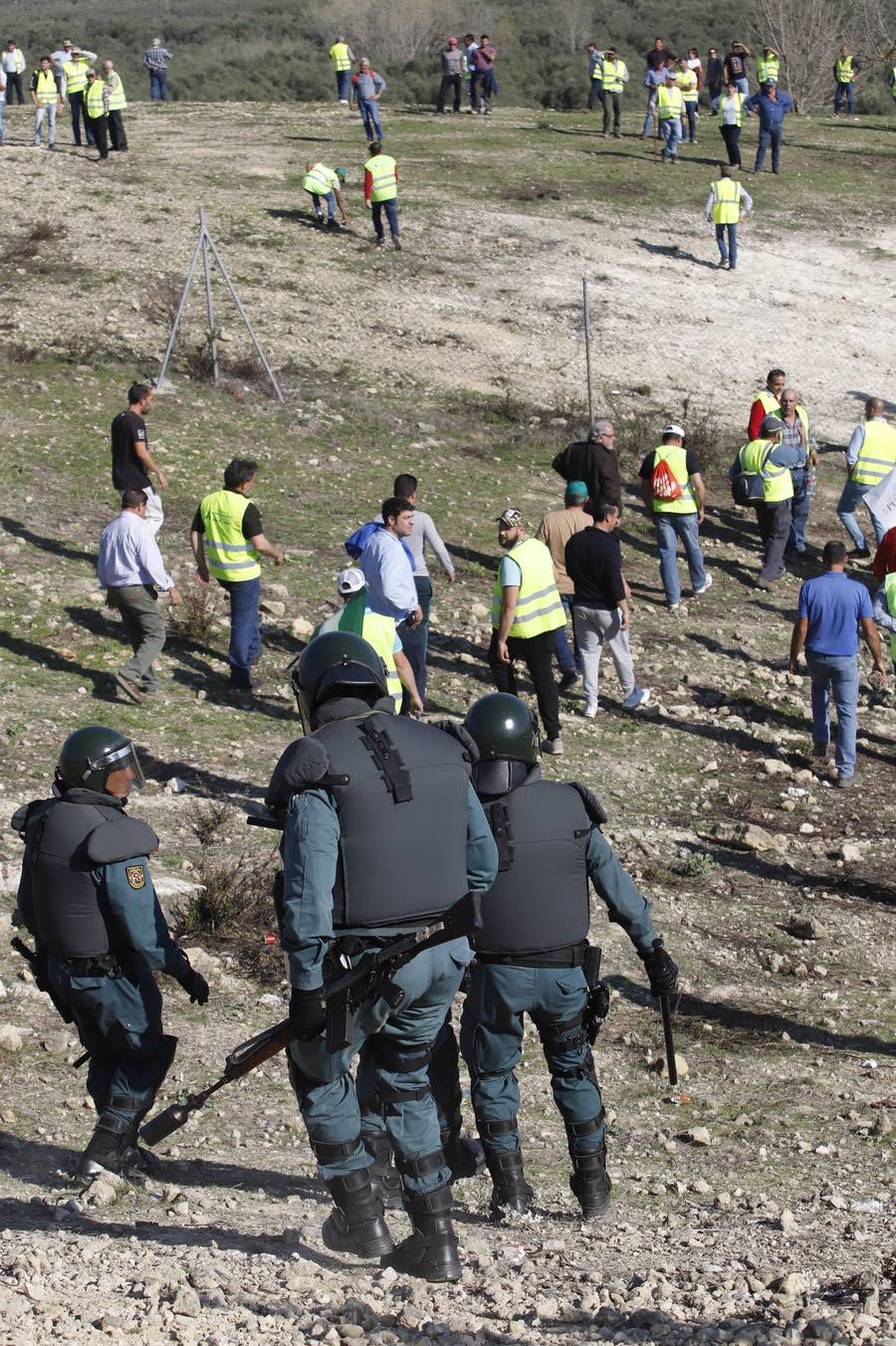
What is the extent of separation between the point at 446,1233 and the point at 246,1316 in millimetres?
731

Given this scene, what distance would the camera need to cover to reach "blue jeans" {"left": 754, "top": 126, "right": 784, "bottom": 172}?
91.6 ft

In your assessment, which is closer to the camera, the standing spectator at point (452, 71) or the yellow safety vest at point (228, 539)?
the yellow safety vest at point (228, 539)

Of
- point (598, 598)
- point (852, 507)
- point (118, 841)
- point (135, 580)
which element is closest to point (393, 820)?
point (118, 841)

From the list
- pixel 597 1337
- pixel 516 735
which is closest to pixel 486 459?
pixel 516 735

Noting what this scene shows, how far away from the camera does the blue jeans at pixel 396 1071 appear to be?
182 inches

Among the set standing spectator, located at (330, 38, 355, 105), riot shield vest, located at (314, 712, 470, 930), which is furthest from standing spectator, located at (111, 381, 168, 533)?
standing spectator, located at (330, 38, 355, 105)

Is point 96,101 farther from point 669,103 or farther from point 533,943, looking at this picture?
point 533,943

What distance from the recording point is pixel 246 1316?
170 inches

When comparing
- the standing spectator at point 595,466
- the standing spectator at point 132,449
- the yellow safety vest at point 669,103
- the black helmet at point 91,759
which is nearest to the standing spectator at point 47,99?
the yellow safety vest at point 669,103

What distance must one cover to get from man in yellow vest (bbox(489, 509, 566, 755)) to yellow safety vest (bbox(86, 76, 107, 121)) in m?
17.4

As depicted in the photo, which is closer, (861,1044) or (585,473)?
(861,1044)

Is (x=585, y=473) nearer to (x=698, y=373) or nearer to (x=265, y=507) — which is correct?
(x=265, y=507)

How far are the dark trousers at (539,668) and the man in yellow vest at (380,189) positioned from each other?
13.1 metres

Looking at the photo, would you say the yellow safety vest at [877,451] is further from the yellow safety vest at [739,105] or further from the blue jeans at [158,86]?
the blue jeans at [158,86]
